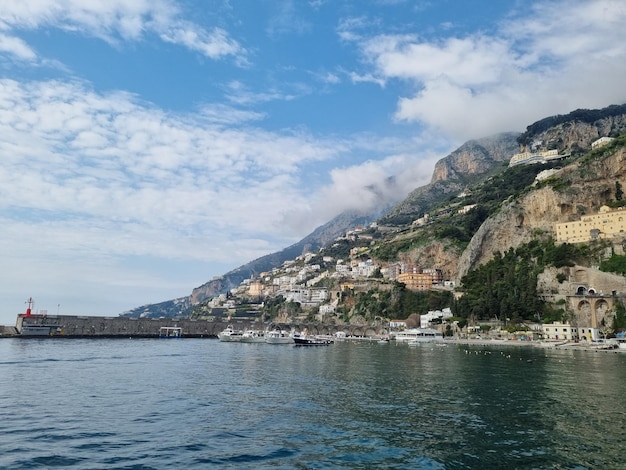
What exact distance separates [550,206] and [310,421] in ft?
353

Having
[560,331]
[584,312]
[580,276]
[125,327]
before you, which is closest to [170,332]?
[125,327]

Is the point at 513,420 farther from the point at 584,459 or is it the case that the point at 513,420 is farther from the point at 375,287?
the point at 375,287

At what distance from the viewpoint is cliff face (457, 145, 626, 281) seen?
10669cm

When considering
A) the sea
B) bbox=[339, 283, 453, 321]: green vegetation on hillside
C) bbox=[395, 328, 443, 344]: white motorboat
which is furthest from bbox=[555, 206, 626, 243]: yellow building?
the sea

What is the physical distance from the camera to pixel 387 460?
48.5 feet

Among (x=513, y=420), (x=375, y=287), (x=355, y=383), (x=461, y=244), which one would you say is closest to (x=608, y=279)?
(x=461, y=244)

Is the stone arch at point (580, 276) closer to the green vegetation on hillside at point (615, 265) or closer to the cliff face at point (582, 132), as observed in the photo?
the green vegetation on hillside at point (615, 265)

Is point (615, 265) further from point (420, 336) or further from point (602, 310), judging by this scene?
point (420, 336)

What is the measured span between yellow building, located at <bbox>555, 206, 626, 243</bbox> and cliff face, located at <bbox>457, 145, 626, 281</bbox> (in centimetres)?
459

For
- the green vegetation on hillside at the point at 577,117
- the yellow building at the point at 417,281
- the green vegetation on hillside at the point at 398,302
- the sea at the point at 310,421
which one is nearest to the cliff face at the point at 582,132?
the green vegetation on hillside at the point at 577,117

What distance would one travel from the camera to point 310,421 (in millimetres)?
20422

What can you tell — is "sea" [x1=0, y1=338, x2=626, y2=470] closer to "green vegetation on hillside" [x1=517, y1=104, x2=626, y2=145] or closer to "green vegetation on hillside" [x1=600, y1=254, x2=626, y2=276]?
"green vegetation on hillside" [x1=600, y1=254, x2=626, y2=276]

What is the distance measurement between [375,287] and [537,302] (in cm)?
5663

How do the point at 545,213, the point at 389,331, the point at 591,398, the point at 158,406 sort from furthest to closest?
the point at 389,331
the point at 545,213
the point at 591,398
the point at 158,406
